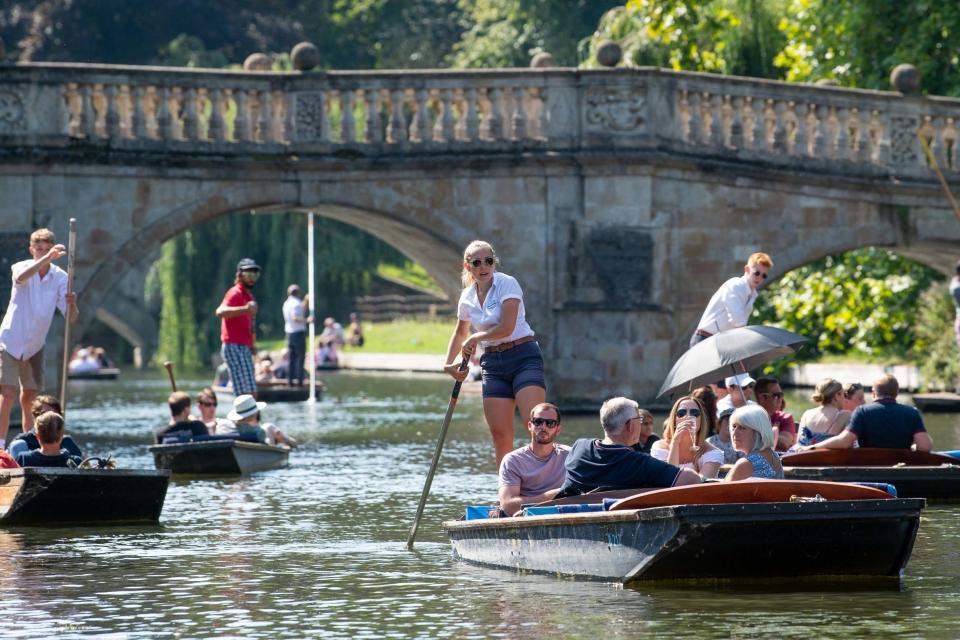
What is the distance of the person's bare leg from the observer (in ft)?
34.7

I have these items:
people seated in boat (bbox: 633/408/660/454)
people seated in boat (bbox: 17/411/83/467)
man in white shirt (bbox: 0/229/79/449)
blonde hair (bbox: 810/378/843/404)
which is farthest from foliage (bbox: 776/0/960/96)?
people seated in boat (bbox: 17/411/83/467)

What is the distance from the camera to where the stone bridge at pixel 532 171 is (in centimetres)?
1872

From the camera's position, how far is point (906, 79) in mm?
20969

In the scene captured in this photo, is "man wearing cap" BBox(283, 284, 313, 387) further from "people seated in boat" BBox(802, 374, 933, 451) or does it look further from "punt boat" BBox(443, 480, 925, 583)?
"punt boat" BBox(443, 480, 925, 583)

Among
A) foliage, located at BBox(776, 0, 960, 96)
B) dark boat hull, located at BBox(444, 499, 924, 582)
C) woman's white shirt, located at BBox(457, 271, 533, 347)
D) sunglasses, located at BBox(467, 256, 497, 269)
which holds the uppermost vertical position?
foliage, located at BBox(776, 0, 960, 96)

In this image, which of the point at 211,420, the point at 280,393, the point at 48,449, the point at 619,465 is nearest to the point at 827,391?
the point at 619,465

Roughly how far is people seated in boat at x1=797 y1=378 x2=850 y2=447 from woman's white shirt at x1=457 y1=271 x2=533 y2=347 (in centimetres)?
319

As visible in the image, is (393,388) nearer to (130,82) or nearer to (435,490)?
(130,82)

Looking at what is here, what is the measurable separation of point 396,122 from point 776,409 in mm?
8018

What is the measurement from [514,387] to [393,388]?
749 inches

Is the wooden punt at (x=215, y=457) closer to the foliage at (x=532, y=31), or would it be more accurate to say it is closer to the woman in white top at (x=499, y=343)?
the woman in white top at (x=499, y=343)

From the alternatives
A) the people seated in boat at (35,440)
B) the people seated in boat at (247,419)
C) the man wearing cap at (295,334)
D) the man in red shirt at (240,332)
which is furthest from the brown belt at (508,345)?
the man wearing cap at (295,334)

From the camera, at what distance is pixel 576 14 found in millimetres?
44438

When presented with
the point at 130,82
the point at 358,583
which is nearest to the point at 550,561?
the point at 358,583
